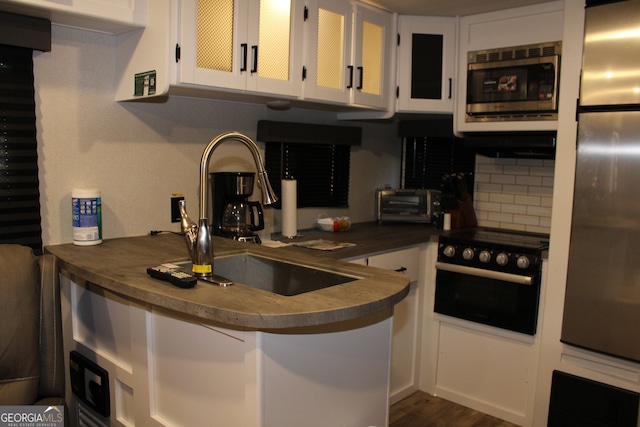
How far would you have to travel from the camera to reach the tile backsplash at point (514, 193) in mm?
3402

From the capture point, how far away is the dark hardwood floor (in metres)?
3.02

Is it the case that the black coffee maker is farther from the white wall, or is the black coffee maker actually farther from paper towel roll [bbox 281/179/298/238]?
paper towel roll [bbox 281/179/298/238]

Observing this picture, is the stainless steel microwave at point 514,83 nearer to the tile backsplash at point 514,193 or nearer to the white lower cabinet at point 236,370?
the tile backsplash at point 514,193

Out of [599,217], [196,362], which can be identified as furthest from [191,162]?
[599,217]

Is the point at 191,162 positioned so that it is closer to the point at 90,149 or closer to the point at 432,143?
the point at 90,149

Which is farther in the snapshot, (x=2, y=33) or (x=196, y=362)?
(x=2, y=33)

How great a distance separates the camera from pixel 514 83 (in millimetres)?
3105

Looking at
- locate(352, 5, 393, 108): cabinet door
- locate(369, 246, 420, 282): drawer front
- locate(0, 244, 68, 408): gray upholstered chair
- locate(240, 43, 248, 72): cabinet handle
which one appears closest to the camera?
locate(0, 244, 68, 408): gray upholstered chair

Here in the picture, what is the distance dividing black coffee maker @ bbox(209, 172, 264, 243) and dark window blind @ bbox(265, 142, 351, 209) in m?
0.45

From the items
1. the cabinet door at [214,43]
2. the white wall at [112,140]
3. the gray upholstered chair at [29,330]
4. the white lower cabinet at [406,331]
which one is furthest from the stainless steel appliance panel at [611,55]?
the gray upholstered chair at [29,330]

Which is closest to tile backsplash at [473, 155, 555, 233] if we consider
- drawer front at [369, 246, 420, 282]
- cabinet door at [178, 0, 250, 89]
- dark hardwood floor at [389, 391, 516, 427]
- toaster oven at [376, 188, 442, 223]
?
toaster oven at [376, 188, 442, 223]

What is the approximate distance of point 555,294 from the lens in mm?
2752

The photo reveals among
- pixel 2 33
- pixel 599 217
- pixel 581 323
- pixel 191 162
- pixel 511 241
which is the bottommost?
pixel 581 323

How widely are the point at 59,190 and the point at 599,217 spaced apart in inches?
97.3
